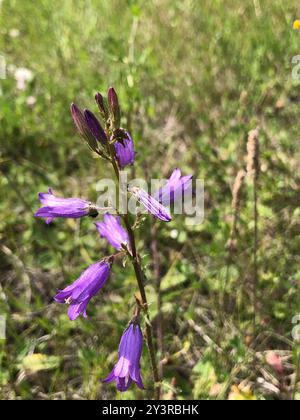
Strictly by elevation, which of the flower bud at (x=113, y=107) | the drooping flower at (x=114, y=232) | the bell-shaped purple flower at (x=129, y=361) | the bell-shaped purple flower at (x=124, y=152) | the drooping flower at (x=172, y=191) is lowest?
the bell-shaped purple flower at (x=129, y=361)

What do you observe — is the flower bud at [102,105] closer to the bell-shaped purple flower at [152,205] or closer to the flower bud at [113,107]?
the flower bud at [113,107]

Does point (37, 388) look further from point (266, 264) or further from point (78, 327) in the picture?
point (266, 264)

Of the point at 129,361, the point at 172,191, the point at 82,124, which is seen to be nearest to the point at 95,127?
the point at 82,124

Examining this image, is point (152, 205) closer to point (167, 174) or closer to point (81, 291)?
point (81, 291)

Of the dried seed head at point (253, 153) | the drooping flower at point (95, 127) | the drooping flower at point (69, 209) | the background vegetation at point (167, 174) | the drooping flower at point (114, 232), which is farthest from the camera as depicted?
the background vegetation at point (167, 174)

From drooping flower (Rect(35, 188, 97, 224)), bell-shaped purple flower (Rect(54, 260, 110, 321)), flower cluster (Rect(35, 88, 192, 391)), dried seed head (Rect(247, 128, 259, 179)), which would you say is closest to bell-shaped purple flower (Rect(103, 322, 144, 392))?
flower cluster (Rect(35, 88, 192, 391))

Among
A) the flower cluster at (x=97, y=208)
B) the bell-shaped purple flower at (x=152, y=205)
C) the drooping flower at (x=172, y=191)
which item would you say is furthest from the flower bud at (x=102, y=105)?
the drooping flower at (x=172, y=191)

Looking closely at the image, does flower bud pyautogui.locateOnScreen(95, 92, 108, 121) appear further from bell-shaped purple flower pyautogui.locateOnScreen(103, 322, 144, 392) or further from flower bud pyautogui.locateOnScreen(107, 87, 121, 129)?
bell-shaped purple flower pyautogui.locateOnScreen(103, 322, 144, 392)
